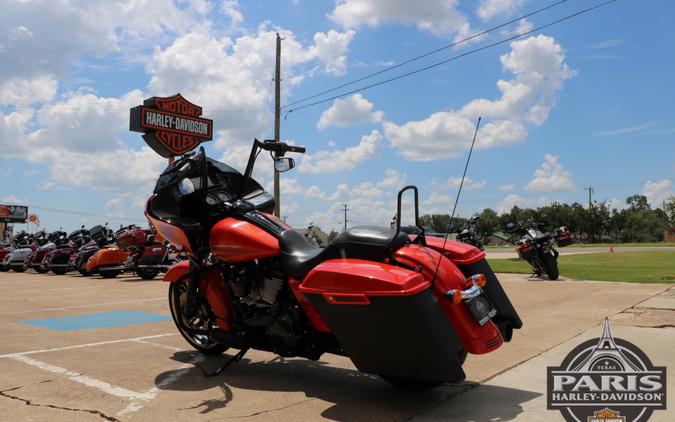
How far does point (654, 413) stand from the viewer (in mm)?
3580

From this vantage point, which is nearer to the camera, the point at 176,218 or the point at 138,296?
the point at 176,218

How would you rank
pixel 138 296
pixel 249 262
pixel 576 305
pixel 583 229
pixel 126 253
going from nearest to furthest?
Result: 1. pixel 249 262
2. pixel 576 305
3. pixel 138 296
4. pixel 126 253
5. pixel 583 229

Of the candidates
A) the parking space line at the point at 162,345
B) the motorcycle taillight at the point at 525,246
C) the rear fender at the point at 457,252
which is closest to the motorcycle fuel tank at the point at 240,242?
the rear fender at the point at 457,252

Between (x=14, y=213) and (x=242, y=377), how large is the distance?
8838 centimetres

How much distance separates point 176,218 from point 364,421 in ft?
8.42

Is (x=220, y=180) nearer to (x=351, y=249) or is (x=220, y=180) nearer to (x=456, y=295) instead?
(x=351, y=249)

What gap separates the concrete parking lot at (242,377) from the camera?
3791mm

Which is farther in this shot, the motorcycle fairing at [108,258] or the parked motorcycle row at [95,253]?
the motorcycle fairing at [108,258]

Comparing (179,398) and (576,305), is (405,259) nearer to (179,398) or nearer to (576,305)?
(179,398)

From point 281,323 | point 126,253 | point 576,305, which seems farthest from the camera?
point 126,253

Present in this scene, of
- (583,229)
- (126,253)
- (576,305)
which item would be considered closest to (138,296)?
(126,253)

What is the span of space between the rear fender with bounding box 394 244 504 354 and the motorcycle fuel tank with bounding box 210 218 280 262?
43.9 inches

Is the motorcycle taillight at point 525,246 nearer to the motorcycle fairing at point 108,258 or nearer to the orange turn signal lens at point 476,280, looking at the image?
the orange turn signal lens at point 476,280

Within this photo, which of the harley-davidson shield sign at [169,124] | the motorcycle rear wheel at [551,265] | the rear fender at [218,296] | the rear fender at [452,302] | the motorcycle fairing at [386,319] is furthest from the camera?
the harley-davidson shield sign at [169,124]
